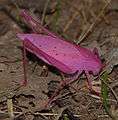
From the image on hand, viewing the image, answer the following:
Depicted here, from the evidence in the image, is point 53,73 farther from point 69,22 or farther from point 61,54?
point 69,22

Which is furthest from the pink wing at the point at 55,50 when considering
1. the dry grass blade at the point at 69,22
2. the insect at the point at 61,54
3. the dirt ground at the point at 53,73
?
the dry grass blade at the point at 69,22

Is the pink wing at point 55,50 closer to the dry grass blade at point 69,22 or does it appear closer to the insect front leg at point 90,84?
the insect front leg at point 90,84

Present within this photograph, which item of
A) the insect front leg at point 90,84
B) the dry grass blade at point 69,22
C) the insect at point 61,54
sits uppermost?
the dry grass blade at point 69,22

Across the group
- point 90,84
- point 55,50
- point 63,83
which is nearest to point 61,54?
point 55,50

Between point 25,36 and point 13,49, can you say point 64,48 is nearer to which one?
point 25,36

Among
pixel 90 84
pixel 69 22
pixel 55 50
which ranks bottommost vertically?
pixel 90 84

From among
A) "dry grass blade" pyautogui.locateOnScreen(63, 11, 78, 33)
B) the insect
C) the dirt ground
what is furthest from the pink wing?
"dry grass blade" pyautogui.locateOnScreen(63, 11, 78, 33)
